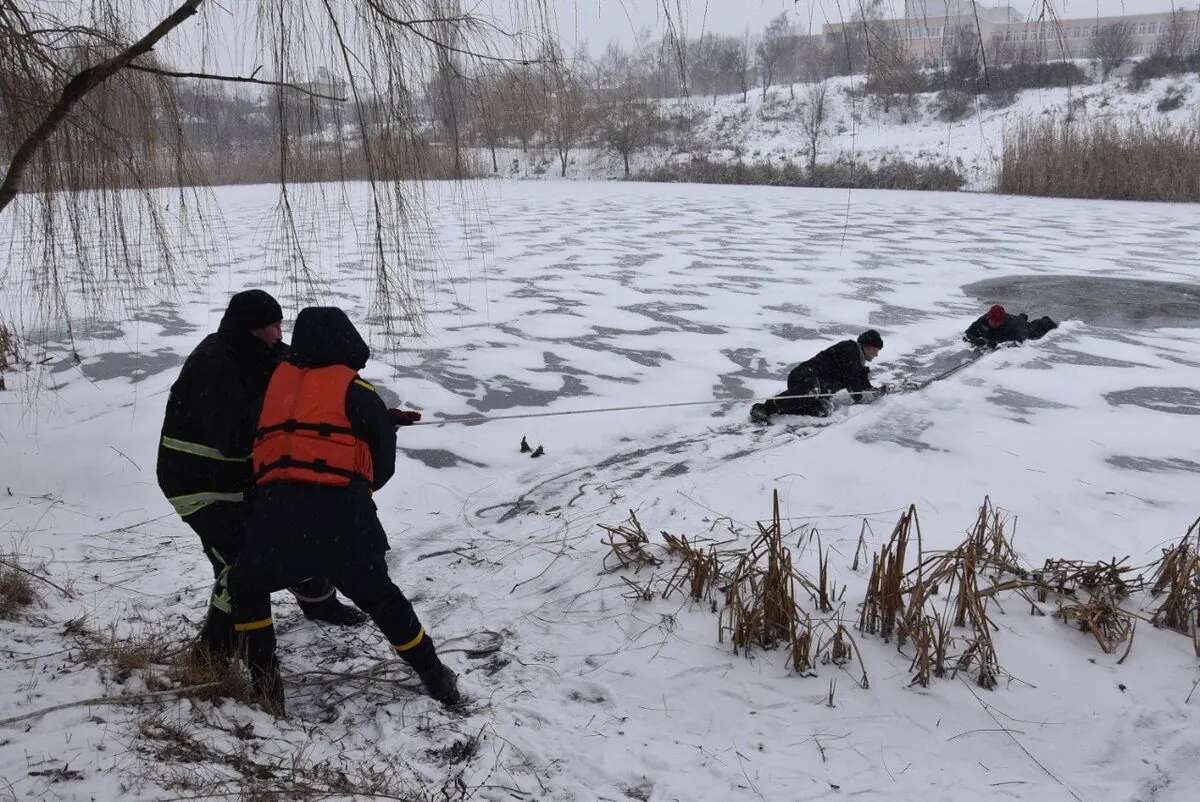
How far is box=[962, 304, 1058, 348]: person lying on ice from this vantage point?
7.62m

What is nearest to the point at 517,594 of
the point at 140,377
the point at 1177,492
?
the point at 1177,492

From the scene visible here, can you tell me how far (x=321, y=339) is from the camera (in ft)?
7.99

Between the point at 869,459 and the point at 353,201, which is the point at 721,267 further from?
the point at 353,201

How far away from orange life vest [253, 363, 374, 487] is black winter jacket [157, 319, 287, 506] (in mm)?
264

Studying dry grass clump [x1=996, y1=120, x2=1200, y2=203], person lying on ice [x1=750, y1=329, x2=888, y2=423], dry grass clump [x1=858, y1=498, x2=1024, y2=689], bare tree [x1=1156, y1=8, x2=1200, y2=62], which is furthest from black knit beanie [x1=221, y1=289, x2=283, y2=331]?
dry grass clump [x1=996, y1=120, x2=1200, y2=203]

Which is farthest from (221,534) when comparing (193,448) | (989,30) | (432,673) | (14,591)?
(989,30)

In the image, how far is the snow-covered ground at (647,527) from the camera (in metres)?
2.45

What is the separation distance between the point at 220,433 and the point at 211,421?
5 cm

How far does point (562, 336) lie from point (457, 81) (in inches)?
235

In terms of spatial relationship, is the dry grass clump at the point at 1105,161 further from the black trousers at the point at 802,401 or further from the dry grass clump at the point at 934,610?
the dry grass clump at the point at 934,610

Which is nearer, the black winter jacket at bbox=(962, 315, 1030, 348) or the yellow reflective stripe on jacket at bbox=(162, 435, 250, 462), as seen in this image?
the yellow reflective stripe on jacket at bbox=(162, 435, 250, 462)

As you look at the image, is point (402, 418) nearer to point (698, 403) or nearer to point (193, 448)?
point (193, 448)

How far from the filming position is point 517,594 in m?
3.69

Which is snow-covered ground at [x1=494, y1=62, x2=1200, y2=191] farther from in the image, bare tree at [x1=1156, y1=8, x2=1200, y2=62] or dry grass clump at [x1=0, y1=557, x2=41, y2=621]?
bare tree at [x1=1156, y1=8, x2=1200, y2=62]
